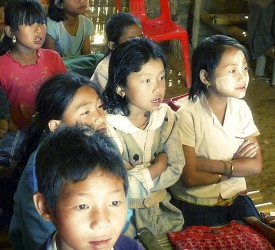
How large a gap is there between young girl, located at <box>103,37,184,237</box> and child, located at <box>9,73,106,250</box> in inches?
6.3

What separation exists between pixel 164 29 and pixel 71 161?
3946 millimetres

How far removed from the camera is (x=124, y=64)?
2.05 meters

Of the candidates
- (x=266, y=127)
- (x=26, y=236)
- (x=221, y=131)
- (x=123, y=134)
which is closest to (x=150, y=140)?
(x=123, y=134)

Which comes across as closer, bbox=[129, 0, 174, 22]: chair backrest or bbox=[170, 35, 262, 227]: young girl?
bbox=[170, 35, 262, 227]: young girl

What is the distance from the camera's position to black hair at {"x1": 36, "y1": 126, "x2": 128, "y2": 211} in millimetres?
1191

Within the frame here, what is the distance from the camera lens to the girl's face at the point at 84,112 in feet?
6.22

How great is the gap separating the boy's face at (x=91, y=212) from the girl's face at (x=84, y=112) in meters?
0.71

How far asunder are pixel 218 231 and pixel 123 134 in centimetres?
56

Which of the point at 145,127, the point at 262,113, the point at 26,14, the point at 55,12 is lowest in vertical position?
the point at 262,113

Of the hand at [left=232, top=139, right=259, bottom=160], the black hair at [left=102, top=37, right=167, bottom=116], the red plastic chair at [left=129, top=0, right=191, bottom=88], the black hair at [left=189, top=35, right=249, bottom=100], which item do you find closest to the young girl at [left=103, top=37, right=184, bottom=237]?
the black hair at [left=102, top=37, right=167, bottom=116]

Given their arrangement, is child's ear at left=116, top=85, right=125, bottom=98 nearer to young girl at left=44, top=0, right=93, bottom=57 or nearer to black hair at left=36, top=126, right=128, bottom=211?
black hair at left=36, top=126, right=128, bottom=211

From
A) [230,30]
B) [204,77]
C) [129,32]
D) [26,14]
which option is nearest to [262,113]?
[230,30]

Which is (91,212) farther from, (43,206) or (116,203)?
(43,206)

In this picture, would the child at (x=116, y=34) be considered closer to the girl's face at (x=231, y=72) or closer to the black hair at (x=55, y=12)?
the black hair at (x=55, y=12)
